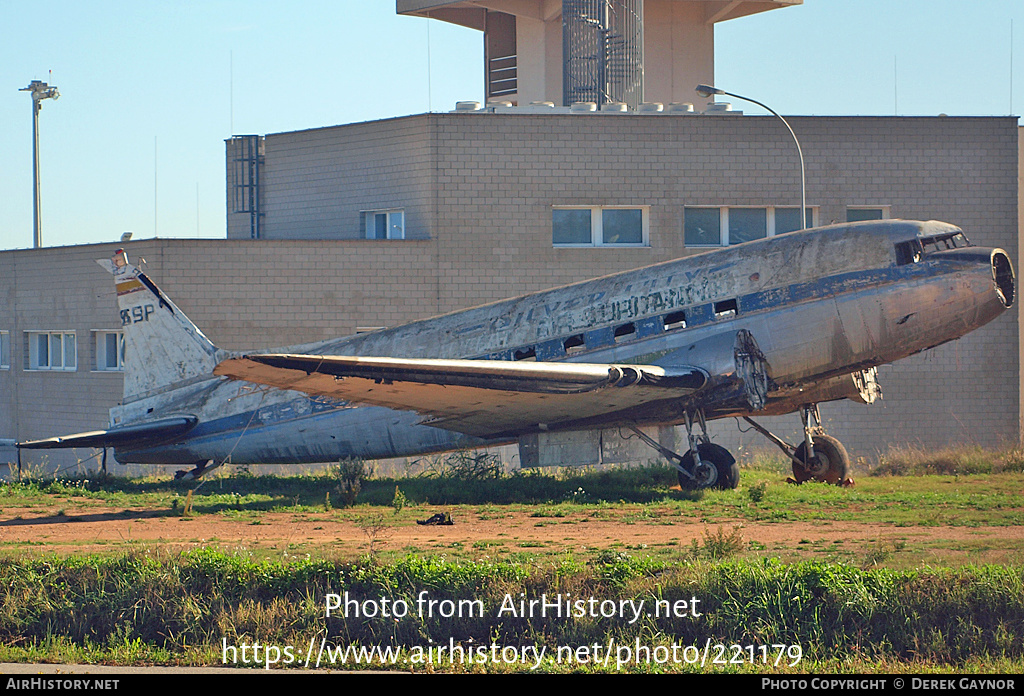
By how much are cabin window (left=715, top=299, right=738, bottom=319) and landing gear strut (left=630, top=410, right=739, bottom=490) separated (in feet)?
5.94

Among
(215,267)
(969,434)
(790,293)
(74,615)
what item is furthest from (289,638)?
(969,434)

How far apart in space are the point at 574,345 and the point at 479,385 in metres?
3.77

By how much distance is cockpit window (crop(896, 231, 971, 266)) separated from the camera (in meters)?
18.4

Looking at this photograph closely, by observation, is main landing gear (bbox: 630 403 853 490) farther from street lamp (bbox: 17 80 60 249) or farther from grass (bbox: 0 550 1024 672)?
street lamp (bbox: 17 80 60 249)

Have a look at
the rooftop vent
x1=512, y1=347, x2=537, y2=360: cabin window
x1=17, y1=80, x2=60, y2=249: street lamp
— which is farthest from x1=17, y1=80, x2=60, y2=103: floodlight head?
x1=512, y1=347, x2=537, y2=360: cabin window

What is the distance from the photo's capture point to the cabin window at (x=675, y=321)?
1945cm

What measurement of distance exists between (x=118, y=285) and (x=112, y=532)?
7.55m

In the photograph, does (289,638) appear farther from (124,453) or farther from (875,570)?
(124,453)

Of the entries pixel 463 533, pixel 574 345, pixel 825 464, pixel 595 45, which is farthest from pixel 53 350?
pixel 825 464

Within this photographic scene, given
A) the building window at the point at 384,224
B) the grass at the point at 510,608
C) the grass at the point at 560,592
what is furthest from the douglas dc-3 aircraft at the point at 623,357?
the building window at the point at 384,224

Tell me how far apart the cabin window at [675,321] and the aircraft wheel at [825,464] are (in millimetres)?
3894

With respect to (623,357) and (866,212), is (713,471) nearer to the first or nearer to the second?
(623,357)

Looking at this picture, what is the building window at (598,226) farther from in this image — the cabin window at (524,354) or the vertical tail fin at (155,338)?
the vertical tail fin at (155,338)

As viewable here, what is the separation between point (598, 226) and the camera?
31.5 m
